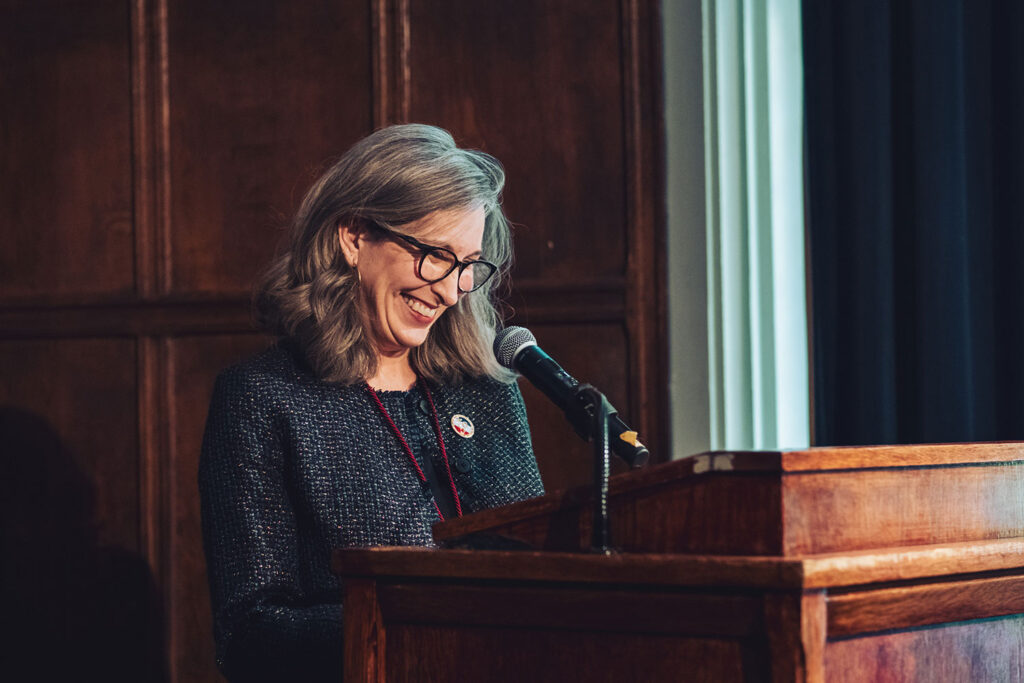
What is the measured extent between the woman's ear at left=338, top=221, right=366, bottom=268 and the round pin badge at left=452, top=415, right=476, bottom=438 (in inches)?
14.1

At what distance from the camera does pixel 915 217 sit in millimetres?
2977

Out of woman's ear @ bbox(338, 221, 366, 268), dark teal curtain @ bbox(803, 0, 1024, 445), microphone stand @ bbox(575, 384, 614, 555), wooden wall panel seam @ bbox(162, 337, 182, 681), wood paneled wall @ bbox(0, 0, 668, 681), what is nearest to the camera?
microphone stand @ bbox(575, 384, 614, 555)

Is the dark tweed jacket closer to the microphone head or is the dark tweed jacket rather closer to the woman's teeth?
the woman's teeth

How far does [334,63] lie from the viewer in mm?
3619

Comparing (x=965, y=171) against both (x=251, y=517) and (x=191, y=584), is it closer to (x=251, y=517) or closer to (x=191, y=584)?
(x=251, y=517)

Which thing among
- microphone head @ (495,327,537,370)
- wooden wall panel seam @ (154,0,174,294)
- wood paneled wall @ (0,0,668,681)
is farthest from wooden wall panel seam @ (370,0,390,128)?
microphone head @ (495,327,537,370)

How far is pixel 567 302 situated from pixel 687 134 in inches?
23.3

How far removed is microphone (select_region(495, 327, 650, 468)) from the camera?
4.54ft

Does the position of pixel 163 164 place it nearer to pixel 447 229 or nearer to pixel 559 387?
pixel 447 229

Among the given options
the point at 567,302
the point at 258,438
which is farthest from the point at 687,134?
the point at 258,438

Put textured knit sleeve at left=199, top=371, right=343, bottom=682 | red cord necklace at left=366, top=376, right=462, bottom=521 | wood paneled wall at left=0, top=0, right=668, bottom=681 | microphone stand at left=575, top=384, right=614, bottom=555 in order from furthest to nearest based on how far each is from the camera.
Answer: wood paneled wall at left=0, top=0, right=668, bottom=681 → red cord necklace at left=366, top=376, right=462, bottom=521 → textured knit sleeve at left=199, top=371, right=343, bottom=682 → microphone stand at left=575, top=384, right=614, bottom=555

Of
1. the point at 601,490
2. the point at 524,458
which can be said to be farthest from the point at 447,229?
the point at 601,490

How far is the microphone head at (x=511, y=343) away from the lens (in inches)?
63.9

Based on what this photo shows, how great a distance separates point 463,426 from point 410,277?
32 centimetres
